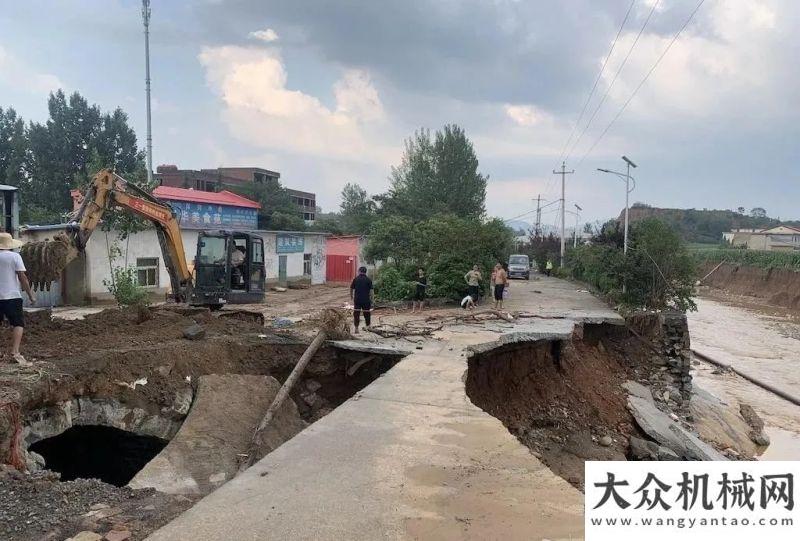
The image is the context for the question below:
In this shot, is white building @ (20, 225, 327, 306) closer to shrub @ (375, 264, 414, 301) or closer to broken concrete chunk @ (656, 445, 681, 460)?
shrub @ (375, 264, 414, 301)

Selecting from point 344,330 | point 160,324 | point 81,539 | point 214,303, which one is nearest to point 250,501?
point 81,539

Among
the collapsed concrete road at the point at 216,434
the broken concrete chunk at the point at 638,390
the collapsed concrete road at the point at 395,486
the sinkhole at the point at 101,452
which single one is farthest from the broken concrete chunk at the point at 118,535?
the broken concrete chunk at the point at 638,390

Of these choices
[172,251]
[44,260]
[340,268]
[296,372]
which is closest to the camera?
[296,372]

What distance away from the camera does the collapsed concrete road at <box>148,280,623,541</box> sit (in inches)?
140

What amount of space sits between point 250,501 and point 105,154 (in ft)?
127

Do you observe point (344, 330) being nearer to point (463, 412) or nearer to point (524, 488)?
point (463, 412)

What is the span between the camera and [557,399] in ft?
36.1

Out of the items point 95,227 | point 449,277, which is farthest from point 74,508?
point 449,277

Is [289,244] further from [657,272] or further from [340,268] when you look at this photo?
[657,272]

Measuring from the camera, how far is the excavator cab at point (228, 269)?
1480 centimetres

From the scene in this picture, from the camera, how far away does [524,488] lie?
14.0ft

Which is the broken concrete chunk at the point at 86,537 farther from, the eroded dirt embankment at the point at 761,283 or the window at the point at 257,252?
the eroded dirt embankment at the point at 761,283

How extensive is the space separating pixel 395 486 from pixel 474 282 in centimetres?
1392

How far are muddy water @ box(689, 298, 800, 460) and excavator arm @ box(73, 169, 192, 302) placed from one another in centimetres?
1353
